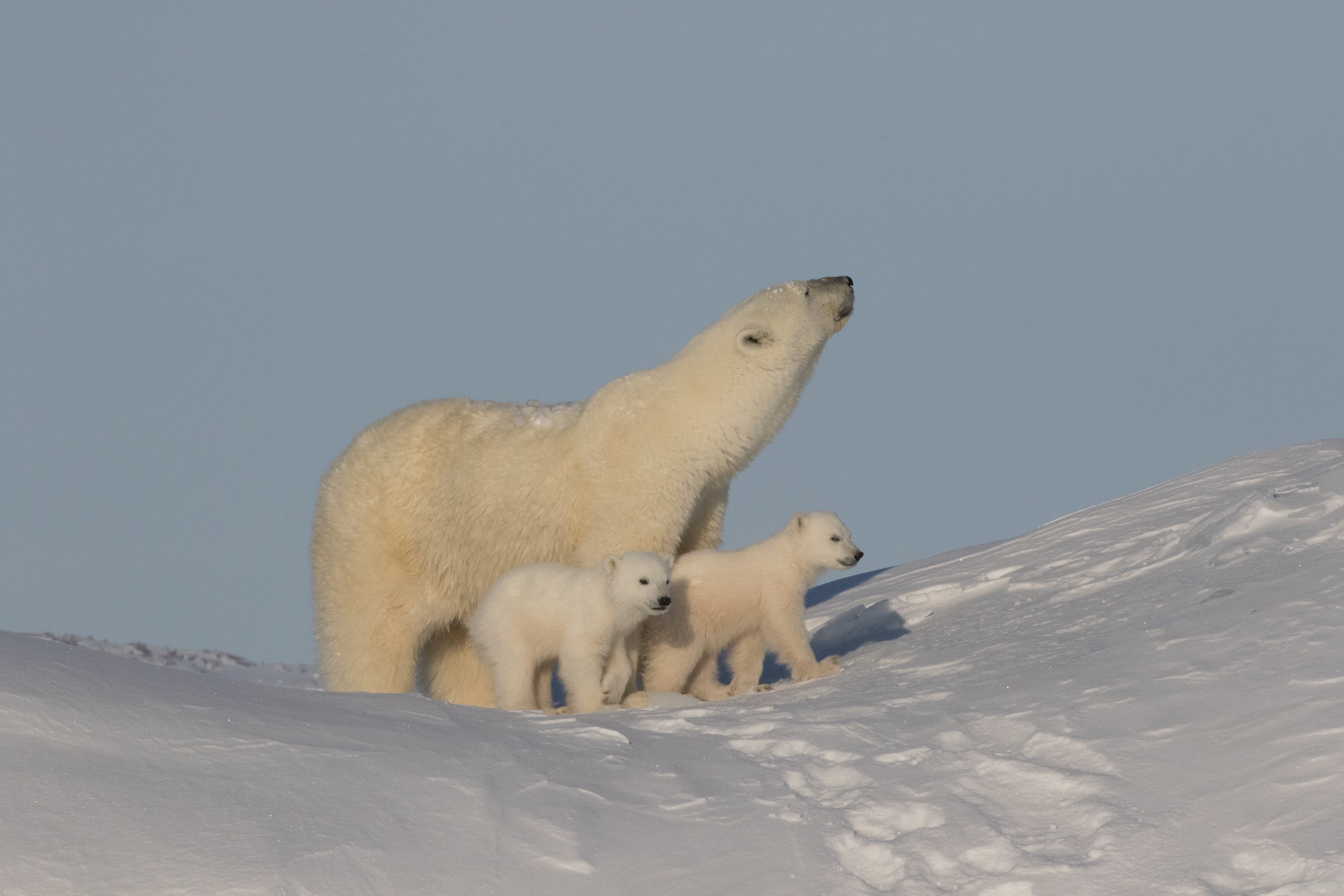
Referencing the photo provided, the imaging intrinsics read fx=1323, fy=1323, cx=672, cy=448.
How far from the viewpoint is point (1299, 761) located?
4094 millimetres

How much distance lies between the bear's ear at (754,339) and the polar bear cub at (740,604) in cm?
97

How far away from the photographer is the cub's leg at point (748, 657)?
714 centimetres

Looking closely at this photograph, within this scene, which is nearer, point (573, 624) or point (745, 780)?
point (745, 780)

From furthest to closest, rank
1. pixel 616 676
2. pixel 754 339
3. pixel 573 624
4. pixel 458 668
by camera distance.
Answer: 1. pixel 458 668
2. pixel 754 339
3. pixel 616 676
4. pixel 573 624

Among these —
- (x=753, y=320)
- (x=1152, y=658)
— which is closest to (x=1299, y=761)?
(x=1152, y=658)

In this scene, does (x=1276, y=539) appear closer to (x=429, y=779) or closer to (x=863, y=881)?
(x=863, y=881)

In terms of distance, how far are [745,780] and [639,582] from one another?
1761mm

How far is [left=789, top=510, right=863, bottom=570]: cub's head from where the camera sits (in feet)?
22.9

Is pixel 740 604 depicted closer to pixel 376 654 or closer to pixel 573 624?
pixel 573 624

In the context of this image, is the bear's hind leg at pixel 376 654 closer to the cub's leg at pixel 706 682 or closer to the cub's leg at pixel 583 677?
the cub's leg at pixel 583 677

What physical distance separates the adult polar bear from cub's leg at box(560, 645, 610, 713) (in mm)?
654

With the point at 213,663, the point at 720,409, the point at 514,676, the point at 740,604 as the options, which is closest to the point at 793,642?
the point at 740,604

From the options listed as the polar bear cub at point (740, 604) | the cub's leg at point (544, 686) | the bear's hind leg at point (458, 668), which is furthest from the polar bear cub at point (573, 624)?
the bear's hind leg at point (458, 668)

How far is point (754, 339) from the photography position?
703 centimetres
